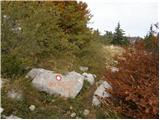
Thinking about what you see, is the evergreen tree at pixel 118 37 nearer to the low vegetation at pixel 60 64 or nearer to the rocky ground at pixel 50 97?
the low vegetation at pixel 60 64

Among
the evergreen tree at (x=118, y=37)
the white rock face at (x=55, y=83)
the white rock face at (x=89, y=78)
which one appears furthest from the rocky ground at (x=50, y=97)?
the evergreen tree at (x=118, y=37)

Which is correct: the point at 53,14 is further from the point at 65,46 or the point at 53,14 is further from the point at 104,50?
the point at 104,50

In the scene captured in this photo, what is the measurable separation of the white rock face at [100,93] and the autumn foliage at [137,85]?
0.50 ft

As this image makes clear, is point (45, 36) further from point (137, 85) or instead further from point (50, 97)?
point (137, 85)

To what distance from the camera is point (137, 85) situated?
8.16 metres

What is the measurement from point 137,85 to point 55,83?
152cm

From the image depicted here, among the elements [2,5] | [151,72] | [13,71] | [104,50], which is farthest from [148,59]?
[104,50]

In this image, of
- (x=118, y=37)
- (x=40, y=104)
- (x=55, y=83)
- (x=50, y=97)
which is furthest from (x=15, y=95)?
(x=118, y=37)

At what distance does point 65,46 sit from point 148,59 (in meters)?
2.69

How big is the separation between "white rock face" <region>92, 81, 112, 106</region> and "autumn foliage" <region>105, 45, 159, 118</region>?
15 cm

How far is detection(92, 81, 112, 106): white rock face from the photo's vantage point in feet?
27.8

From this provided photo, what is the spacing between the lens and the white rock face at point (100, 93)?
847 cm

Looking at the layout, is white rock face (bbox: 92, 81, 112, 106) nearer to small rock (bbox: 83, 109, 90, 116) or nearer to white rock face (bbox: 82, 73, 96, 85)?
small rock (bbox: 83, 109, 90, 116)

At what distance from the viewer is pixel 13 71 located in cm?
883
